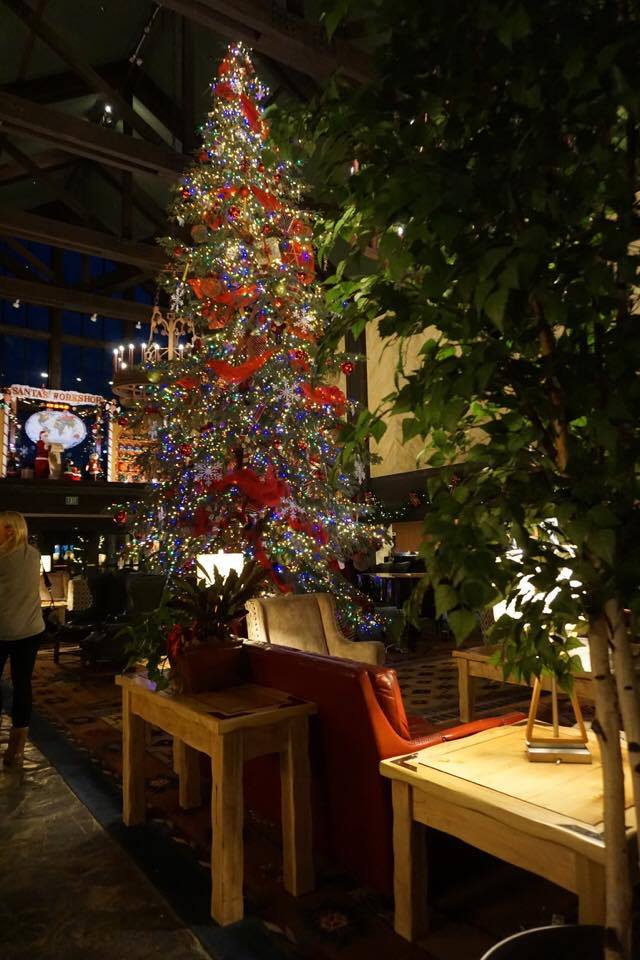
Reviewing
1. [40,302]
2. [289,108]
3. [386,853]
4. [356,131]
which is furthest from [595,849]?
[40,302]

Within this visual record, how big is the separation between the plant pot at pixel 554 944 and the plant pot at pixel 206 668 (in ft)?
5.62

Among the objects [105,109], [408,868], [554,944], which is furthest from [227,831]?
[105,109]

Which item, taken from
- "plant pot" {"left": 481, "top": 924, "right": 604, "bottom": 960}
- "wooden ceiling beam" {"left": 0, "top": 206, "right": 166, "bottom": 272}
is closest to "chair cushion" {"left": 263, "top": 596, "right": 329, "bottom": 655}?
"plant pot" {"left": 481, "top": 924, "right": 604, "bottom": 960}

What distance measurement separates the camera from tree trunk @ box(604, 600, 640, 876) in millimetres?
1014

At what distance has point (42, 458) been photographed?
12211mm

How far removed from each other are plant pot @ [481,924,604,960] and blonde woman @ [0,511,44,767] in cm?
308

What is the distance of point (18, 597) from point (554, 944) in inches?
124

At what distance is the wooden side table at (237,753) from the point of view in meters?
2.16

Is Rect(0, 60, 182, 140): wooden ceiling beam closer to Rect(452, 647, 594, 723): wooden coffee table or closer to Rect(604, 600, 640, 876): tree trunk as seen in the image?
Rect(452, 647, 594, 723): wooden coffee table

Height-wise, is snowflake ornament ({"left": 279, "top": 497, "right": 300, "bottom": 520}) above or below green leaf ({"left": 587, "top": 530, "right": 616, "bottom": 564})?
above

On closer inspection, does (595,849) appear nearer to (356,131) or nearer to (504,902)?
(504,902)

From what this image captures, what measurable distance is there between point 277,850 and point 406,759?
99 cm

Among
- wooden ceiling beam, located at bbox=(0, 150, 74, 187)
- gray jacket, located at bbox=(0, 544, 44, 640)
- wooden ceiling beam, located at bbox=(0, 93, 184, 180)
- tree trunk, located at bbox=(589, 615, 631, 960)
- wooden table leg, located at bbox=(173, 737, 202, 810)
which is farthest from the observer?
wooden ceiling beam, located at bbox=(0, 150, 74, 187)

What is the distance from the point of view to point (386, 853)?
2.21 meters
